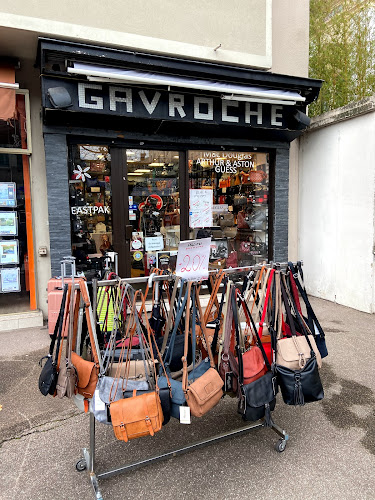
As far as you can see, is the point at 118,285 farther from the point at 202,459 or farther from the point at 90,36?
the point at 90,36

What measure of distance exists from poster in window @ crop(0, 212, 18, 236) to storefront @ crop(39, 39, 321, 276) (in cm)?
81

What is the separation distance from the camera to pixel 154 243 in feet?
20.8

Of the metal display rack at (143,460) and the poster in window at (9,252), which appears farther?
the poster in window at (9,252)

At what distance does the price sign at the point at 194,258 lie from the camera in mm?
2514

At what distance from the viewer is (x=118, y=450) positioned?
275cm

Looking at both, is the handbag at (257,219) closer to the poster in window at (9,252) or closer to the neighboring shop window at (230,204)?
the neighboring shop window at (230,204)

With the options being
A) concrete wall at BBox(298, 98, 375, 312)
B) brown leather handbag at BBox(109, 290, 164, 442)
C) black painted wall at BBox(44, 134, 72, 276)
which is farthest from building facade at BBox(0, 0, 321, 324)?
brown leather handbag at BBox(109, 290, 164, 442)

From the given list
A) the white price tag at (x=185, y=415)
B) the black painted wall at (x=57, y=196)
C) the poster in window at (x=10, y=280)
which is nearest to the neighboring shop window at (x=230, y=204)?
the black painted wall at (x=57, y=196)

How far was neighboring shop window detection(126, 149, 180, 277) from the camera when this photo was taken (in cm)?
608

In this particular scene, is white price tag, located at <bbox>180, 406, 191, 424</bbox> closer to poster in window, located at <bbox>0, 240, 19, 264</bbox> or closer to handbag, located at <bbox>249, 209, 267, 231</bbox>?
poster in window, located at <bbox>0, 240, 19, 264</bbox>

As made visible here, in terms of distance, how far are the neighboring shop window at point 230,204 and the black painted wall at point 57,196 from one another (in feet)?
7.16

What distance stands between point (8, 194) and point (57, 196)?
35.9 inches

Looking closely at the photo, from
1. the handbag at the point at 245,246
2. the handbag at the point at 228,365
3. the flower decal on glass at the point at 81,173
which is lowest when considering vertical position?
the handbag at the point at 228,365

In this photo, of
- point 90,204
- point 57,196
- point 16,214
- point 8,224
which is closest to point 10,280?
point 8,224
